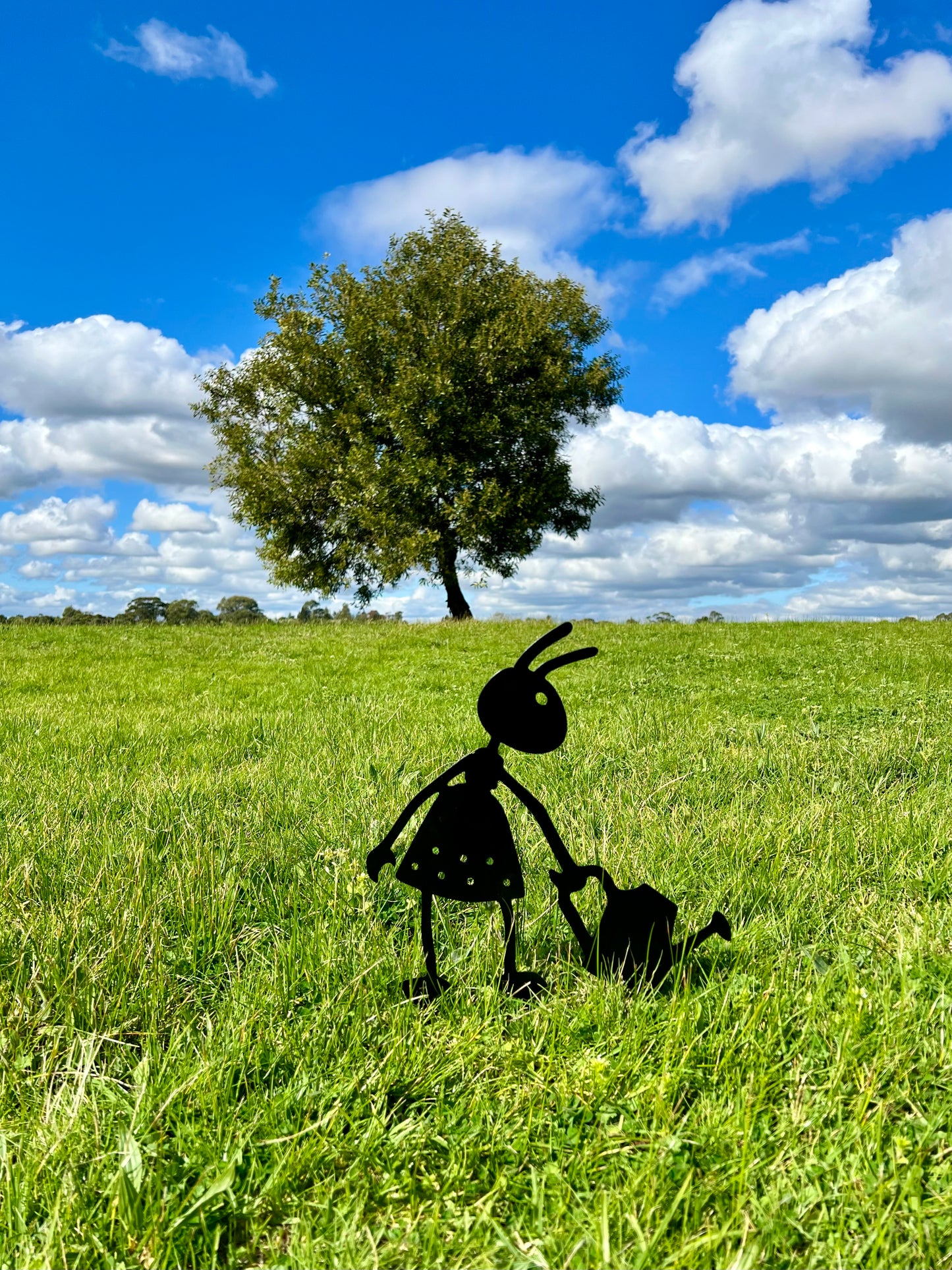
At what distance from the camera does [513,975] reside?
10.4 feet

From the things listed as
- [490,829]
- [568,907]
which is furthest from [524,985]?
[490,829]

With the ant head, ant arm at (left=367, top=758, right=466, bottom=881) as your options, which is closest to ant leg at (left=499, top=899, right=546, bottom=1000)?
ant arm at (left=367, top=758, right=466, bottom=881)

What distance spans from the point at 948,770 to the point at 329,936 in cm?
591

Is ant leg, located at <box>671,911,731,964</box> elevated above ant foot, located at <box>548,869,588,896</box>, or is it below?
below

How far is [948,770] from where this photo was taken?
282 inches

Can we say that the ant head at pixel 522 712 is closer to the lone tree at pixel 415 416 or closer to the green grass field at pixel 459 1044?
the green grass field at pixel 459 1044

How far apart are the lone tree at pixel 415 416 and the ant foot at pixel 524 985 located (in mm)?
24070

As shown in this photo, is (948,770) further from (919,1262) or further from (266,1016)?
(266,1016)

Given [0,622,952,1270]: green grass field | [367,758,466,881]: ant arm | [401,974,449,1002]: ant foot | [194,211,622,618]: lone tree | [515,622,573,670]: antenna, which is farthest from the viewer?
[194,211,622,618]: lone tree

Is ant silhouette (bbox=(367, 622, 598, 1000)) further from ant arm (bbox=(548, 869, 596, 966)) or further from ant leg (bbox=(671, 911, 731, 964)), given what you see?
ant leg (bbox=(671, 911, 731, 964))

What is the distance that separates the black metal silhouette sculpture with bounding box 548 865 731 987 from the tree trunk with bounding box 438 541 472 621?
2565 centimetres

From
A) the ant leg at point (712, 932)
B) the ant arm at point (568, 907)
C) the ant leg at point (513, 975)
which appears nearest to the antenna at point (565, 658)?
the ant arm at point (568, 907)

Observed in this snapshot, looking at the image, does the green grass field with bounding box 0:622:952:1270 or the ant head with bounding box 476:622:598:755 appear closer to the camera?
the green grass field with bounding box 0:622:952:1270

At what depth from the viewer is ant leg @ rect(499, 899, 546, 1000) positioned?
3.11 meters
